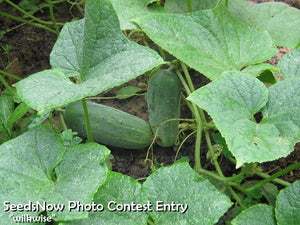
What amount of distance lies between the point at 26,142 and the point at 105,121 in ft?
2.10

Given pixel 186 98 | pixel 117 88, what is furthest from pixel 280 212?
pixel 117 88

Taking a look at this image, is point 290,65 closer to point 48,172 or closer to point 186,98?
point 186,98

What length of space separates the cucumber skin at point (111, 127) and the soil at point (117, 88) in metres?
0.07

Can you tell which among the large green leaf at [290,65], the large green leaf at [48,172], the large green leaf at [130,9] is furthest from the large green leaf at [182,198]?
the large green leaf at [130,9]

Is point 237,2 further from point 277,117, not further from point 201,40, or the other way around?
point 277,117

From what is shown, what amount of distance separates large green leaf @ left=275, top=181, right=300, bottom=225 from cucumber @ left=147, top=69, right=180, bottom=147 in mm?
651

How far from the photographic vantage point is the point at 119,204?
89 centimetres

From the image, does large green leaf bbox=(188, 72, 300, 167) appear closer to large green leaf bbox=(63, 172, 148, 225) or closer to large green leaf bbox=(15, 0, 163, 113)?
large green leaf bbox=(15, 0, 163, 113)

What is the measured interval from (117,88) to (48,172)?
1.05m

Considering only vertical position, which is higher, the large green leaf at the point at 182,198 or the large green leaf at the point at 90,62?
the large green leaf at the point at 90,62

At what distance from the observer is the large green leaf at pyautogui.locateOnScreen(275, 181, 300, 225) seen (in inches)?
34.9

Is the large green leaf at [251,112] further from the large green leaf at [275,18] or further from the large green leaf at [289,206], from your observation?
the large green leaf at [275,18]

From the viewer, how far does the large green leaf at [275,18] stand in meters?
1.36

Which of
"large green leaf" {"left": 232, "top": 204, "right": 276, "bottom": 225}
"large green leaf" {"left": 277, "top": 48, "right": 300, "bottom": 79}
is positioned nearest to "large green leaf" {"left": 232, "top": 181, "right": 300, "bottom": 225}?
"large green leaf" {"left": 232, "top": 204, "right": 276, "bottom": 225}
